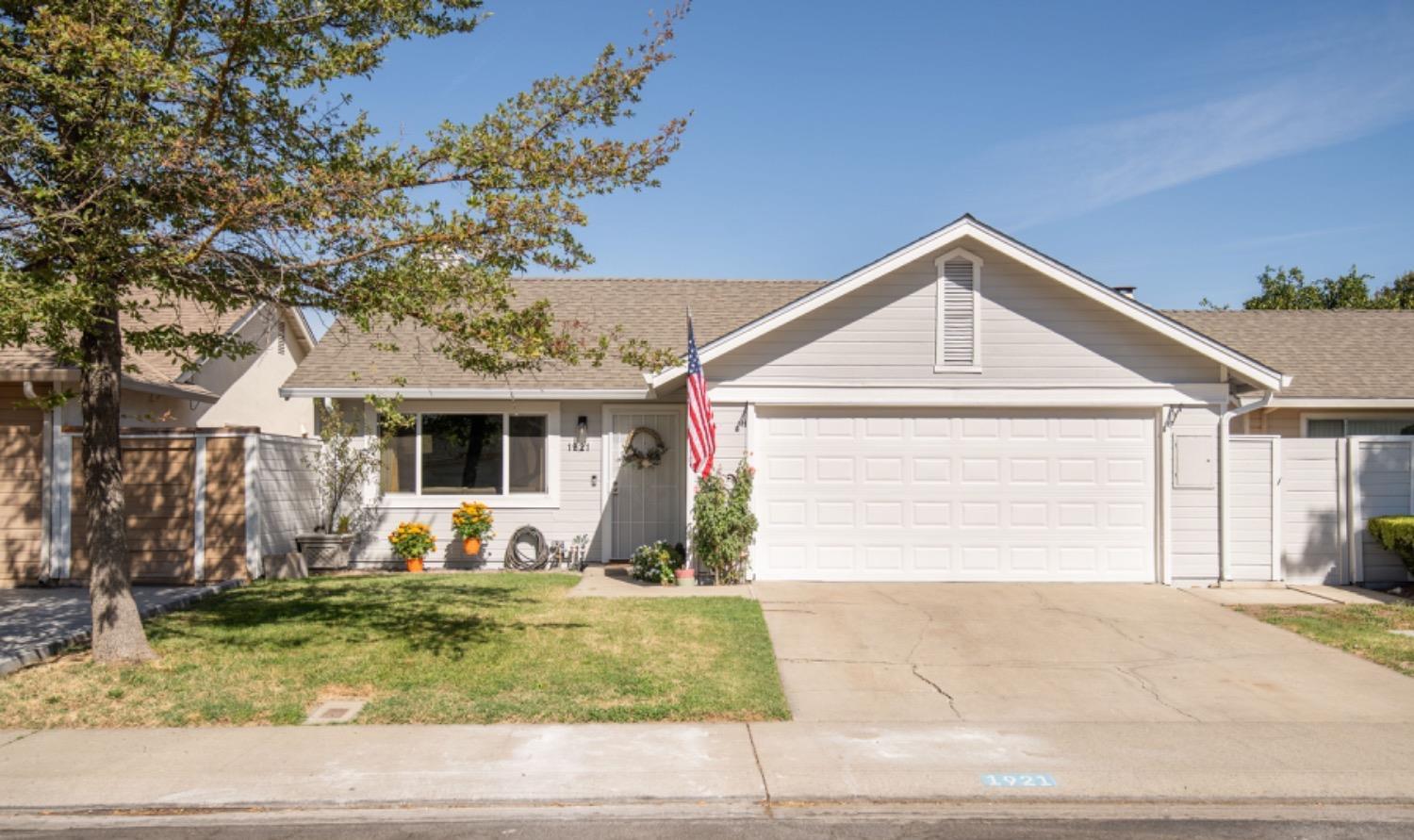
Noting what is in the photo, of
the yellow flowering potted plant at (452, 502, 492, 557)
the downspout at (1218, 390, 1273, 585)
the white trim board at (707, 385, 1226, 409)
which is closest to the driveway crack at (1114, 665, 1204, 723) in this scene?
the white trim board at (707, 385, 1226, 409)

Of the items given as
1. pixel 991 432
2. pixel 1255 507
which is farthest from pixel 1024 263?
pixel 1255 507

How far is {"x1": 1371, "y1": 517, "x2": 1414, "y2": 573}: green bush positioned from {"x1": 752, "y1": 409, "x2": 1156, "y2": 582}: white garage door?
2.71 metres

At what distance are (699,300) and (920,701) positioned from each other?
11.3 m

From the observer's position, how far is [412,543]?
14945 mm

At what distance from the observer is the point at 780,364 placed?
1330 centimetres

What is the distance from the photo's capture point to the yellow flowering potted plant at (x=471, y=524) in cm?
1494

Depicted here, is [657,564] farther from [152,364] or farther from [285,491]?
[152,364]

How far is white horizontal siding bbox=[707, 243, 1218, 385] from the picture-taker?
43.3 feet

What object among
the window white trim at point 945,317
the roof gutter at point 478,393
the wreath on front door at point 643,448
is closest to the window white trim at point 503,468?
the roof gutter at point 478,393

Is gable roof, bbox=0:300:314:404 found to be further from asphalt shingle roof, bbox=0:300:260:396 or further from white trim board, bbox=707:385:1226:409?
white trim board, bbox=707:385:1226:409

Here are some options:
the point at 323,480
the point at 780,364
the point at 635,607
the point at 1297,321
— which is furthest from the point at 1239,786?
the point at 1297,321

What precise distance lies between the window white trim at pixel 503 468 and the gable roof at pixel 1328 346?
10.6 m

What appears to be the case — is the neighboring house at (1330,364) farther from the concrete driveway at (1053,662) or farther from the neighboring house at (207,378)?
the neighboring house at (207,378)

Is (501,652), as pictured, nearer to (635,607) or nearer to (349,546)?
(635,607)
